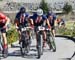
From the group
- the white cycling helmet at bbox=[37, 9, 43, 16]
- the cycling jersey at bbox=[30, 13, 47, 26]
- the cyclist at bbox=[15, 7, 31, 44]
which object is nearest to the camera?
the white cycling helmet at bbox=[37, 9, 43, 16]

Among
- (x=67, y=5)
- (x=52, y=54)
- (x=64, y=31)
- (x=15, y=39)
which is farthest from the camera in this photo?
(x=67, y=5)

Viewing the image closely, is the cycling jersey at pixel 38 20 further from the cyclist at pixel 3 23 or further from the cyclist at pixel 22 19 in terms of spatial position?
the cyclist at pixel 3 23

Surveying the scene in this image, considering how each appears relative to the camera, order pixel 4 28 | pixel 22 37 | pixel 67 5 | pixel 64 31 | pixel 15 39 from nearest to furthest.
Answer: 1. pixel 4 28
2. pixel 22 37
3. pixel 15 39
4. pixel 64 31
5. pixel 67 5

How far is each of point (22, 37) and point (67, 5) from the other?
65658 mm

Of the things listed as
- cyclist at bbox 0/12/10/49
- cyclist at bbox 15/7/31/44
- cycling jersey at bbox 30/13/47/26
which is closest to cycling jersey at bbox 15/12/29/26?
cyclist at bbox 15/7/31/44

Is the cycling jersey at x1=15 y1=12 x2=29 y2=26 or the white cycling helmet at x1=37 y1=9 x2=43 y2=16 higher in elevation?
the white cycling helmet at x1=37 y1=9 x2=43 y2=16

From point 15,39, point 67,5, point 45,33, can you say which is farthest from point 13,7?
point 45,33

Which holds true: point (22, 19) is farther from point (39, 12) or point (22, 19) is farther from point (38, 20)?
point (39, 12)

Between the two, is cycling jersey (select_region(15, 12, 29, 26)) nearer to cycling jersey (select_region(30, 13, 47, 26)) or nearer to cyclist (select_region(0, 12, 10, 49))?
cycling jersey (select_region(30, 13, 47, 26))

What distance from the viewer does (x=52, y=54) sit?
17.0m

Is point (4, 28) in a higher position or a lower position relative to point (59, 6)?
higher

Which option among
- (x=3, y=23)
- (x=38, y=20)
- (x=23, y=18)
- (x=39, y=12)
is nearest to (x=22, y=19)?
(x=23, y=18)

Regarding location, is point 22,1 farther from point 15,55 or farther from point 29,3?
point 15,55

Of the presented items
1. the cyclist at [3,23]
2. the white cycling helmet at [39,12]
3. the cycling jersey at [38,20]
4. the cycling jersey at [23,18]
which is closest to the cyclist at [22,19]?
the cycling jersey at [23,18]
